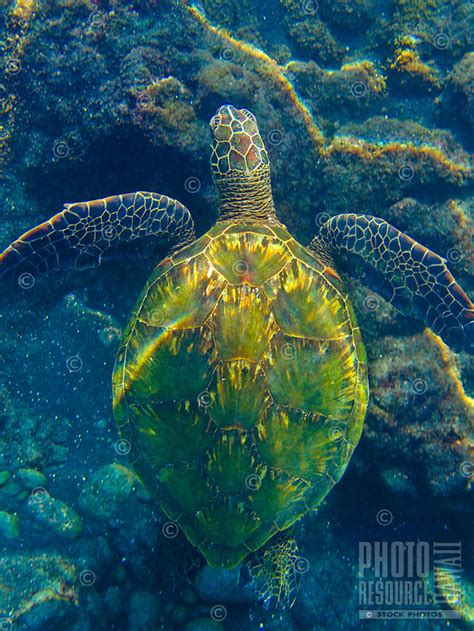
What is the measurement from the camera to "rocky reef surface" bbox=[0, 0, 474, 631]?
12.8 ft

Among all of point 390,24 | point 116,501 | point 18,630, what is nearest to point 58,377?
point 116,501

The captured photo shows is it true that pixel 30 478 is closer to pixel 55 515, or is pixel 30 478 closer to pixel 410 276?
pixel 55 515

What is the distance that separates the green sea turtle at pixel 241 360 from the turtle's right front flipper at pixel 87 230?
0.5 inches

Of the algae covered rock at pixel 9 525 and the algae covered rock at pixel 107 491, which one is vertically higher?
the algae covered rock at pixel 107 491

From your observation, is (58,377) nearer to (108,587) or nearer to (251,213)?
(108,587)

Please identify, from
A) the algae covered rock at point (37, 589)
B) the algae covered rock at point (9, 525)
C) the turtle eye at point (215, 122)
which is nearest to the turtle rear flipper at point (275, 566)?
the algae covered rock at point (37, 589)

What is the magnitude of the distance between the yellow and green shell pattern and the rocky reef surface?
0.87 meters

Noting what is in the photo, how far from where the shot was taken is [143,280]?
4660 millimetres

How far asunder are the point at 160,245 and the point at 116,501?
316cm

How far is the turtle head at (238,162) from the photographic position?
12.5 ft

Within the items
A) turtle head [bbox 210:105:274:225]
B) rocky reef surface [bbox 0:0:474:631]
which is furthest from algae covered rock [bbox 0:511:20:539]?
turtle head [bbox 210:105:274:225]

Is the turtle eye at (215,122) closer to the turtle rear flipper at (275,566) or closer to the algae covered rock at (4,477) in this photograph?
the turtle rear flipper at (275,566)

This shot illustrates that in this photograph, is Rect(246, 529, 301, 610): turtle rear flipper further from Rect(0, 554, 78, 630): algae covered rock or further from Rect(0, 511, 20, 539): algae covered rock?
Rect(0, 511, 20, 539): algae covered rock

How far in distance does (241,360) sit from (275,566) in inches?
76.5
